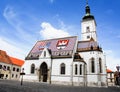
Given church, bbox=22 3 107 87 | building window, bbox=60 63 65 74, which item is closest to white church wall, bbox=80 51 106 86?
church, bbox=22 3 107 87

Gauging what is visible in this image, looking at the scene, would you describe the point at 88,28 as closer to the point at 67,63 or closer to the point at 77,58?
the point at 77,58

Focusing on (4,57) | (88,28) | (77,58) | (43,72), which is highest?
(88,28)

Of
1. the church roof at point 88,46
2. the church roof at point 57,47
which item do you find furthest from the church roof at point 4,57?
the church roof at point 88,46

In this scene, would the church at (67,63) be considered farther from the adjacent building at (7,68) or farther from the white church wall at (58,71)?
the adjacent building at (7,68)

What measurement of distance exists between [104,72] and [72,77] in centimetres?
946

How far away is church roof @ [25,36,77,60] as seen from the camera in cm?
4475

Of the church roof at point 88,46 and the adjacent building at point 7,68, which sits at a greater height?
the church roof at point 88,46

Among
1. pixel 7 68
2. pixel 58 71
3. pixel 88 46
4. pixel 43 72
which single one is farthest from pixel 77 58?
pixel 7 68

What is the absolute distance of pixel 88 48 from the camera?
4397 cm

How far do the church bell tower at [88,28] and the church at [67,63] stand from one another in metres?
12.9

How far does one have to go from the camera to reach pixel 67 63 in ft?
140

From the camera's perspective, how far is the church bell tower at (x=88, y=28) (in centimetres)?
5966

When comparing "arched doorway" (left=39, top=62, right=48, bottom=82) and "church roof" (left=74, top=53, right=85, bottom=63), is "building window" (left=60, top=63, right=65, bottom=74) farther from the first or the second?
"arched doorway" (left=39, top=62, right=48, bottom=82)

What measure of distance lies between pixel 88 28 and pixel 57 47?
2061 centimetres
